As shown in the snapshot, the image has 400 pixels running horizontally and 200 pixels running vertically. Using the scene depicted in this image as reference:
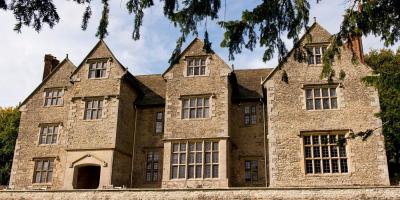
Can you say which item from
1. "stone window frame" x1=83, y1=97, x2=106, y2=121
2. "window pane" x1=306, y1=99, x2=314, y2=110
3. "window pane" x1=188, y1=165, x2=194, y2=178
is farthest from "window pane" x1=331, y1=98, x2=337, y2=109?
"stone window frame" x1=83, y1=97, x2=106, y2=121

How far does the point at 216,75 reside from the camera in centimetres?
2355

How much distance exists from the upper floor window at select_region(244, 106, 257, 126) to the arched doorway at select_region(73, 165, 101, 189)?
30.5 feet

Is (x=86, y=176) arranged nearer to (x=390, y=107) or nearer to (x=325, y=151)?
(x=325, y=151)

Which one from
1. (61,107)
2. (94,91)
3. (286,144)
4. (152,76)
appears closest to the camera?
(286,144)

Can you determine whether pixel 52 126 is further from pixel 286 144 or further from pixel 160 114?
pixel 286 144

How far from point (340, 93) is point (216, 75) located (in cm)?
696

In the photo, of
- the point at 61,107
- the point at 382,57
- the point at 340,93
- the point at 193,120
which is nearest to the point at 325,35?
the point at 340,93

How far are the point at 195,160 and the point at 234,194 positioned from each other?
506cm

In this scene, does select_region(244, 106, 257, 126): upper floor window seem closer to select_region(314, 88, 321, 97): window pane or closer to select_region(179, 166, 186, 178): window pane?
select_region(314, 88, 321, 97): window pane

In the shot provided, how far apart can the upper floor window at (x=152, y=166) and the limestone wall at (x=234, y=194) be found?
5.88 metres

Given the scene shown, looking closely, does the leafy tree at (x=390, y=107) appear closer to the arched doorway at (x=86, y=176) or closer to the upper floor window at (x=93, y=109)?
the upper floor window at (x=93, y=109)

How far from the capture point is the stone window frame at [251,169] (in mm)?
22891

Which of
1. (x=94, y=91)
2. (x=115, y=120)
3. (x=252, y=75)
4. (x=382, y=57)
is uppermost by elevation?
(x=382, y=57)

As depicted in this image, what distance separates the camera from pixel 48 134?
25.8 metres
